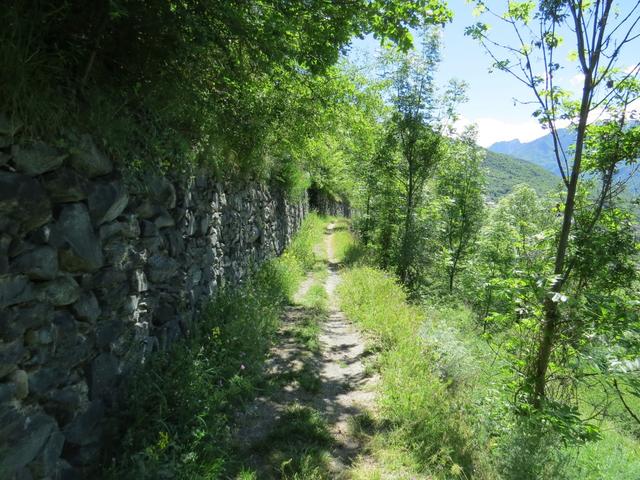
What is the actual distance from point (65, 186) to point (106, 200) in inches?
17.4

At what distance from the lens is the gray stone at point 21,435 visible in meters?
2.35

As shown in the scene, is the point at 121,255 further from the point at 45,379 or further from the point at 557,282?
the point at 557,282

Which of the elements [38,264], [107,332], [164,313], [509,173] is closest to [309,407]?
[164,313]

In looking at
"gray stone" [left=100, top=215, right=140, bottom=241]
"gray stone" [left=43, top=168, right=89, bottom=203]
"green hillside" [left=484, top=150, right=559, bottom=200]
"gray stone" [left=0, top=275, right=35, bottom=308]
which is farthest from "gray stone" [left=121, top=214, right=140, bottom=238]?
"green hillside" [left=484, top=150, right=559, bottom=200]

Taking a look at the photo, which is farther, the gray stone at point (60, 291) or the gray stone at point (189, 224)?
the gray stone at point (189, 224)

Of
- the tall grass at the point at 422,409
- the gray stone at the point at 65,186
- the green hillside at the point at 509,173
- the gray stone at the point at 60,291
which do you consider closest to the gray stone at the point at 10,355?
the gray stone at the point at 60,291

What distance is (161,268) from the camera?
175 inches

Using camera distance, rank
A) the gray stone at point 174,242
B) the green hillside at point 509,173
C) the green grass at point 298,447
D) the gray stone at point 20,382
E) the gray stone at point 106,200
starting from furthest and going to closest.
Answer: the green hillside at point 509,173
the gray stone at point 174,242
the green grass at point 298,447
the gray stone at point 106,200
the gray stone at point 20,382

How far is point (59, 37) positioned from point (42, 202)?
129 cm

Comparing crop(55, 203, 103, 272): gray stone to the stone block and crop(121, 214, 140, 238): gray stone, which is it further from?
the stone block

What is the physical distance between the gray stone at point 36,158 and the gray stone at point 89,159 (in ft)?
0.53

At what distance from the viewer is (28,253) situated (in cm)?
254

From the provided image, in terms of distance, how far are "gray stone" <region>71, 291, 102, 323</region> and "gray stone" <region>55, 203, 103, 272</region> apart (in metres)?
0.22

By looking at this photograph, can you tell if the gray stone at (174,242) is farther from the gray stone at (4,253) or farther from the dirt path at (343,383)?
the dirt path at (343,383)
